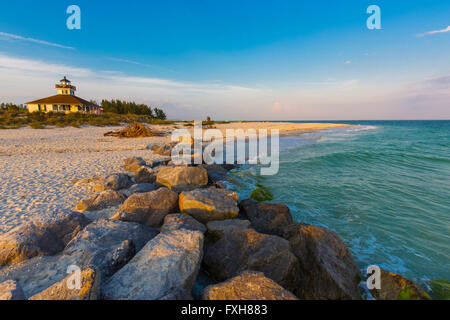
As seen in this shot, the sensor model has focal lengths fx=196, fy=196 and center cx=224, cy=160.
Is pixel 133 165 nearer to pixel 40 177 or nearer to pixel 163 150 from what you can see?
pixel 40 177

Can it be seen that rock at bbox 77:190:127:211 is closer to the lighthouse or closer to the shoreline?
the shoreline

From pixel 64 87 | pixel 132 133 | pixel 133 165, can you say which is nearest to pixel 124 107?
pixel 64 87

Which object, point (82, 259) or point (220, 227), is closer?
point (82, 259)

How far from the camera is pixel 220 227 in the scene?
4.33 m

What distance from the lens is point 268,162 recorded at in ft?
44.7

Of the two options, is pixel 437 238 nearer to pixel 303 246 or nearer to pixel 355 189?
pixel 355 189

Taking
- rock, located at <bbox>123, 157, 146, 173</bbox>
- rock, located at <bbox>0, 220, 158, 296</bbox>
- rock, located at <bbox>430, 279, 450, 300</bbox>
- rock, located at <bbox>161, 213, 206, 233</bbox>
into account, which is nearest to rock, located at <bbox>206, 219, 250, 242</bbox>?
rock, located at <bbox>161, 213, 206, 233</bbox>

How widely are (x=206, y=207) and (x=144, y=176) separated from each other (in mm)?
4047

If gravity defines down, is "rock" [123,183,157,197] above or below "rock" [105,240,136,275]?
above

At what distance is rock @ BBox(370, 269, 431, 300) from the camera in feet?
10.1

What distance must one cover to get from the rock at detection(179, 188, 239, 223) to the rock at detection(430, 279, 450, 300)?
410 cm

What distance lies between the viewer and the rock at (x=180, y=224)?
13.2ft

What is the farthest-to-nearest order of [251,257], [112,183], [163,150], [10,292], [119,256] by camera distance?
[163,150] < [112,183] < [251,257] < [119,256] < [10,292]
